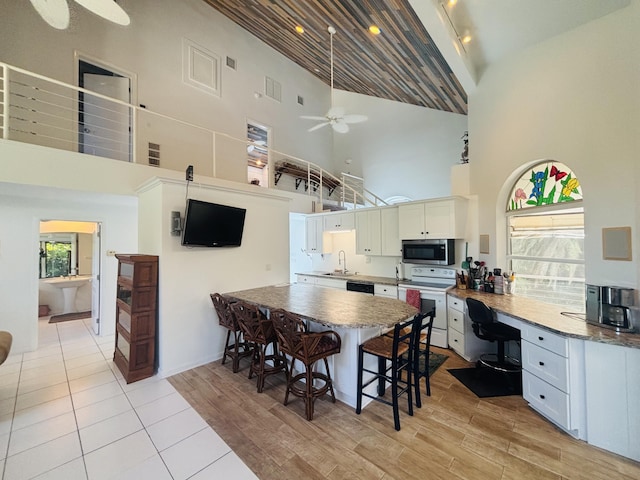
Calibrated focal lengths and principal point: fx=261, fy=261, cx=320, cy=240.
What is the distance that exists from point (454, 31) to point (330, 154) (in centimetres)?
591

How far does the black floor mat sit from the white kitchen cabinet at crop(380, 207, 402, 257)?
208cm

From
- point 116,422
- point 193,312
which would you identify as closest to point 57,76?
→ point 193,312

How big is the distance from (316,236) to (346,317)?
3876 mm

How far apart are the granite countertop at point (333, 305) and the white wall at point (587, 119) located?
1997 mm

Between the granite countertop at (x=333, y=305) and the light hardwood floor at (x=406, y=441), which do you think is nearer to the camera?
the light hardwood floor at (x=406, y=441)

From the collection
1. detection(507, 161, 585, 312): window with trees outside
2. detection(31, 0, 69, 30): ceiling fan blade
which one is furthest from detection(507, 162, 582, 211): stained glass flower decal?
detection(31, 0, 69, 30): ceiling fan blade

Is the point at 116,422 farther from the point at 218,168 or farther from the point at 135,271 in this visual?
the point at 218,168

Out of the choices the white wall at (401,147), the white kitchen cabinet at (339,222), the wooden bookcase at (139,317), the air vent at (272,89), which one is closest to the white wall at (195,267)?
the wooden bookcase at (139,317)

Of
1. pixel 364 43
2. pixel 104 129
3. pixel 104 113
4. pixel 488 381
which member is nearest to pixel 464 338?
pixel 488 381

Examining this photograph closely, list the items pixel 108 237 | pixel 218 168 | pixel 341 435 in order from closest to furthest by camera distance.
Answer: pixel 341 435 < pixel 108 237 < pixel 218 168

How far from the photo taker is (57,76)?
13.3 ft

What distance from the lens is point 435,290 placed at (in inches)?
154

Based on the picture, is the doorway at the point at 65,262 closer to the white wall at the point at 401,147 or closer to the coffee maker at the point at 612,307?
the white wall at the point at 401,147

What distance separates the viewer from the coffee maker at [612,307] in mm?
2123
